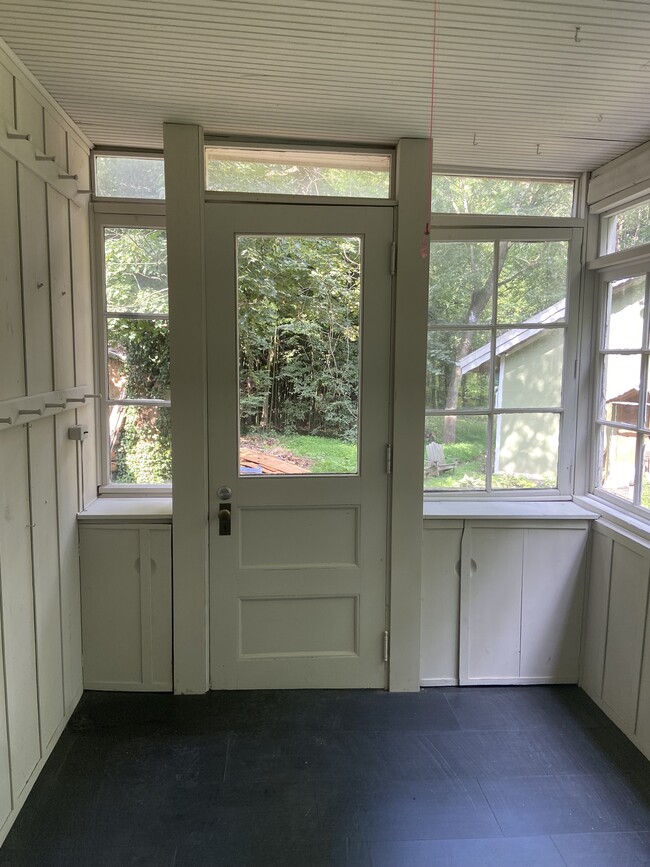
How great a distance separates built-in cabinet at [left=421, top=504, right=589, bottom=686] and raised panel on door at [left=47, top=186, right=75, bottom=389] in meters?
1.74

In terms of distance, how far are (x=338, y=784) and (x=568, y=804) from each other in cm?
81

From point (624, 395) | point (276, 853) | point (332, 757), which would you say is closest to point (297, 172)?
point (624, 395)

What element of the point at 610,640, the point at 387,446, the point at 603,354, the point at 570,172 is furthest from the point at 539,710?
the point at 570,172

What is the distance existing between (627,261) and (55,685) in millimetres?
3041

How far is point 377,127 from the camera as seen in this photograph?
2.18 metres

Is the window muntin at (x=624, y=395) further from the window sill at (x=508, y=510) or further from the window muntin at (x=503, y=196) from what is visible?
the window muntin at (x=503, y=196)

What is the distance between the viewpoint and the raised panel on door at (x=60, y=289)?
2.05 meters

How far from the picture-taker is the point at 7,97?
170 centimetres

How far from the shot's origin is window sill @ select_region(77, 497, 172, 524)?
2338mm

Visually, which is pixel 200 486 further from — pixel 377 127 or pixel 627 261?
pixel 627 261

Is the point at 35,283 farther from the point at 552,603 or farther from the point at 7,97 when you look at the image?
the point at 552,603

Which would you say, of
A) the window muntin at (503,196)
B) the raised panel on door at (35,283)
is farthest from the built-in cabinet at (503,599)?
the raised panel on door at (35,283)

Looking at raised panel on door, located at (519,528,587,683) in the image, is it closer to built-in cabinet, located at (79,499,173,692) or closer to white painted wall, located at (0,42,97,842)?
built-in cabinet, located at (79,499,173,692)

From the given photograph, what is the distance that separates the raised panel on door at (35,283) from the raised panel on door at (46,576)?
194 millimetres
